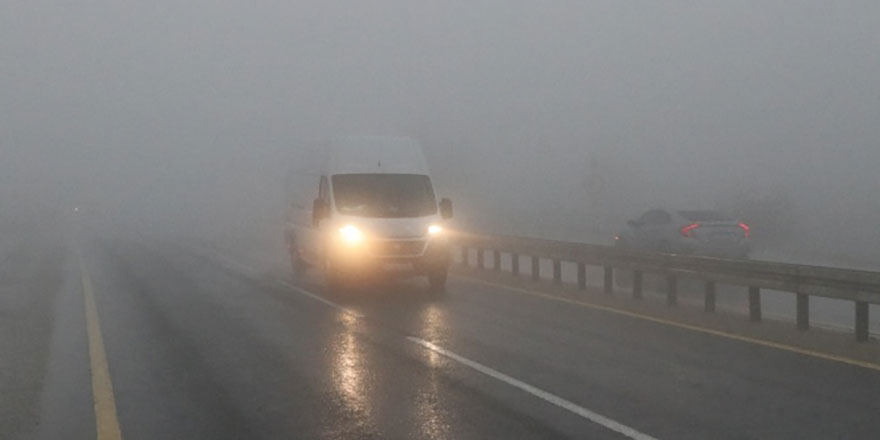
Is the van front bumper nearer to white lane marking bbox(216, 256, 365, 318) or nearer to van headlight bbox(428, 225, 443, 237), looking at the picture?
van headlight bbox(428, 225, 443, 237)

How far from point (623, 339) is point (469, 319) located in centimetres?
266

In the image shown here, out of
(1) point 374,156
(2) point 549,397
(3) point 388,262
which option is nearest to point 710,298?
(3) point 388,262

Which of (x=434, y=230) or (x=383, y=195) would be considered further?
(x=383, y=195)

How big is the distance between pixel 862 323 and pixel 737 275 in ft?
7.14

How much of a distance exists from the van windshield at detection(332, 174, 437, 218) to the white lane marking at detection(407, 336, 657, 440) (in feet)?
21.4

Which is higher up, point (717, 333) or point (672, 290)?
point (672, 290)

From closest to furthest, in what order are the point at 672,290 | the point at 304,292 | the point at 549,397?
the point at 549,397 → the point at 672,290 → the point at 304,292

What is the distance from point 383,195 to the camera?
56.3 feet

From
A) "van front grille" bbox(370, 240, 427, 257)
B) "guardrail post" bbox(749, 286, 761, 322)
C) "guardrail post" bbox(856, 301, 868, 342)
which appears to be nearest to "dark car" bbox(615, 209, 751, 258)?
"van front grille" bbox(370, 240, 427, 257)

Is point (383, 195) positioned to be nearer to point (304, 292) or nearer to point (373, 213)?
point (373, 213)

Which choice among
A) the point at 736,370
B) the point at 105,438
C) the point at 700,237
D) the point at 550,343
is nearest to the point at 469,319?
the point at 550,343

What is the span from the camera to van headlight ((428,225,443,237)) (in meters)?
16.6

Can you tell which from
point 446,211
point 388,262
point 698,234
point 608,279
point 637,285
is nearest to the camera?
point 637,285

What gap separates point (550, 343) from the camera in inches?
422
